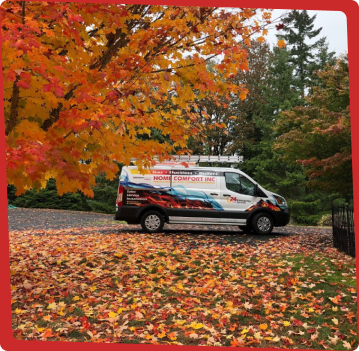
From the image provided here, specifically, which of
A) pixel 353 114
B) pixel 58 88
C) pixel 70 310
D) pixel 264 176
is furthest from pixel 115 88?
pixel 264 176

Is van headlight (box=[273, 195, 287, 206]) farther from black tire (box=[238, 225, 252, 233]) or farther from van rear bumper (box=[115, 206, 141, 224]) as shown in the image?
van rear bumper (box=[115, 206, 141, 224])

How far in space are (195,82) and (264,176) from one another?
18.0 ft

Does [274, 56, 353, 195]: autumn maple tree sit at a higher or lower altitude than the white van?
higher

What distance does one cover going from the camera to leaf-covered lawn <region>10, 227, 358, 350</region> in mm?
3105

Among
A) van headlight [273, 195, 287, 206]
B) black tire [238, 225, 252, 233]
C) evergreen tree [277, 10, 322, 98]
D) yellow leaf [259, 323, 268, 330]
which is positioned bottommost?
yellow leaf [259, 323, 268, 330]

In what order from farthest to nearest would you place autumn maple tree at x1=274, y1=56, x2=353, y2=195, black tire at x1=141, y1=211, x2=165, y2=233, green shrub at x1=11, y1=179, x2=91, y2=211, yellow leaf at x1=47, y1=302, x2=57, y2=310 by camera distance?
black tire at x1=141, y1=211, x2=165, y2=233
autumn maple tree at x1=274, y1=56, x2=353, y2=195
green shrub at x1=11, y1=179, x2=91, y2=211
yellow leaf at x1=47, y1=302, x2=57, y2=310

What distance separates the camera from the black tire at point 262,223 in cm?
746

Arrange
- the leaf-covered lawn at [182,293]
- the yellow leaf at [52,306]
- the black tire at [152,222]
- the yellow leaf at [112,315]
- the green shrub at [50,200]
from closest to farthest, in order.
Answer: the leaf-covered lawn at [182,293] → the yellow leaf at [112,315] → the yellow leaf at [52,306] → the green shrub at [50,200] → the black tire at [152,222]

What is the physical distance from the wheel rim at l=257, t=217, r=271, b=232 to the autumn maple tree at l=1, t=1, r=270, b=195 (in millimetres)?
4176

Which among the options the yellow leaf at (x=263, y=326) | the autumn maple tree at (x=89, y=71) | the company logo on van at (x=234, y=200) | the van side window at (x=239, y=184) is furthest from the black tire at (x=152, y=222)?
the yellow leaf at (x=263, y=326)

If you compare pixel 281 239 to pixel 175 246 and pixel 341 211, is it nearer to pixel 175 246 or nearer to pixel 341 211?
pixel 341 211

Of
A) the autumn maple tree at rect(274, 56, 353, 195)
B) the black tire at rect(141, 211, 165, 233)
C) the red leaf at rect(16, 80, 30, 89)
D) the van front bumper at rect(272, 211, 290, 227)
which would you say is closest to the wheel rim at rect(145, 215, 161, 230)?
the black tire at rect(141, 211, 165, 233)

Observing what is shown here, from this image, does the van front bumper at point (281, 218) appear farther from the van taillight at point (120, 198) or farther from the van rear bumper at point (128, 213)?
the van taillight at point (120, 198)

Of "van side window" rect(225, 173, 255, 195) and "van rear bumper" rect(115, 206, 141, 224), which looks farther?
"van side window" rect(225, 173, 255, 195)
